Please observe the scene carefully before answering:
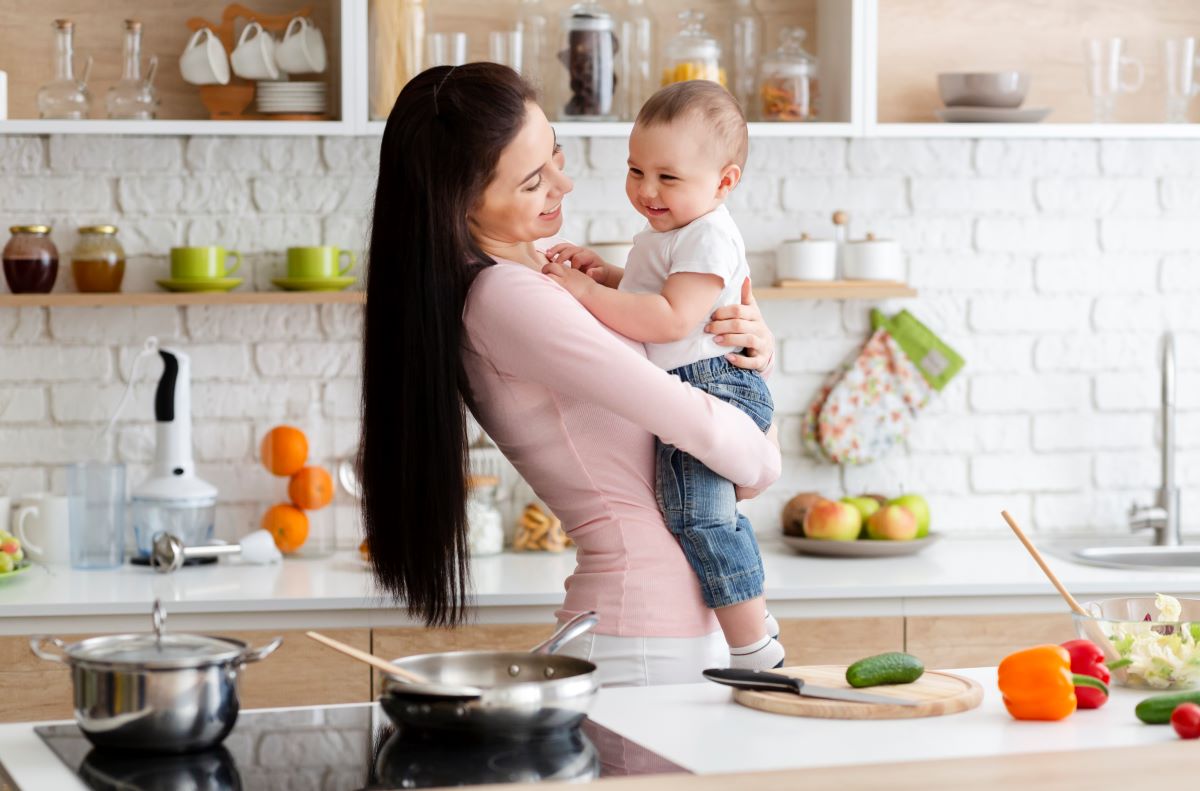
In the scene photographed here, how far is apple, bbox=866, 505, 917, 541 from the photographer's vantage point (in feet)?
11.0

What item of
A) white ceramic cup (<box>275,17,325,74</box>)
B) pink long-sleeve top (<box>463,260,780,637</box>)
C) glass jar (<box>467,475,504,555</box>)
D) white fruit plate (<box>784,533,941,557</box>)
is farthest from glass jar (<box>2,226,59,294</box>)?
white fruit plate (<box>784,533,941,557</box>)

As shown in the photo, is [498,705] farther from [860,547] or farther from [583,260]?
[860,547]

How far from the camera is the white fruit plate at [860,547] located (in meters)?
3.31

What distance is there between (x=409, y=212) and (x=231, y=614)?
1219 mm

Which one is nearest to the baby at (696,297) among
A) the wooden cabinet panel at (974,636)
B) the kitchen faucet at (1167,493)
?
the wooden cabinet panel at (974,636)

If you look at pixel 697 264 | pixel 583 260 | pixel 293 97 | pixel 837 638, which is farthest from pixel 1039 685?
pixel 293 97

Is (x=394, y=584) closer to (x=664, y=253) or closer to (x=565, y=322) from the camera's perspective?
(x=565, y=322)

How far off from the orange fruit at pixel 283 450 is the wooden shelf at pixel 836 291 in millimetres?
1101

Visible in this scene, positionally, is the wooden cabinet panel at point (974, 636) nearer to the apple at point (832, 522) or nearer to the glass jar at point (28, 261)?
the apple at point (832, 522)

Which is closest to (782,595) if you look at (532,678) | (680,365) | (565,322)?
(680,365)

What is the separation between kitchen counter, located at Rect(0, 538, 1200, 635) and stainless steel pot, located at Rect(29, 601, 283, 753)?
53.8 inches

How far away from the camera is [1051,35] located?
3.66 meters

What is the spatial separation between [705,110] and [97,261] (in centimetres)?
169

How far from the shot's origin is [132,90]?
127 inches
